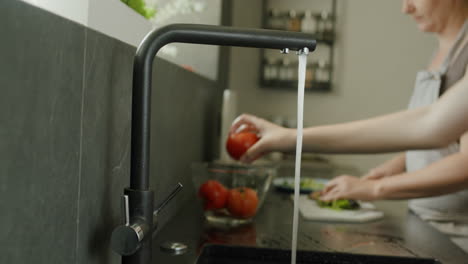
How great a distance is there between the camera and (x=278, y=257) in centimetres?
98

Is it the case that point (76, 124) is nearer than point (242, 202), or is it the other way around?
point (76, 124)

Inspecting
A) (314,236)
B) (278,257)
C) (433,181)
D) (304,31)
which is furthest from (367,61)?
(278,257)

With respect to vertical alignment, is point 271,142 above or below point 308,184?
above

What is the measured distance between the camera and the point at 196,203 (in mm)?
1443

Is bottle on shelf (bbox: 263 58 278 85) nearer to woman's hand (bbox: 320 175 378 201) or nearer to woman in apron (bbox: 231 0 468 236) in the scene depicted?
woman in apron (bbox: 231 0 468 236)

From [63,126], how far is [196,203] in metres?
0.94

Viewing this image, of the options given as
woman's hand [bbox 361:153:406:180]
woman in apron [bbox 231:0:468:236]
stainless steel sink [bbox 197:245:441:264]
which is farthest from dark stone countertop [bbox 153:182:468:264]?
woman's hand [bbox 361:153:406:180]

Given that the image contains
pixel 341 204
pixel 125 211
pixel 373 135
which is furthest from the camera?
pixel 341 204

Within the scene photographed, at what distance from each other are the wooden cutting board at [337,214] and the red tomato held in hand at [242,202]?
9.9 inches

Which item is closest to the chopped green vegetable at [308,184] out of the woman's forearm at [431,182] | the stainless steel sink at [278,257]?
the woman's forearm at [431,182]

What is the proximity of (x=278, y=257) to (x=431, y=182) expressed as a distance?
69 cm

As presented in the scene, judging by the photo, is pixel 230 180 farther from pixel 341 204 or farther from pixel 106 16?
pixel 106 16

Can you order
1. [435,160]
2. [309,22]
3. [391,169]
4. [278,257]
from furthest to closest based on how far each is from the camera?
[309,22] → [391,169] → [435,160] → [278,257]

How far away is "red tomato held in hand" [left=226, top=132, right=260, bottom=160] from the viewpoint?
4.08ft
